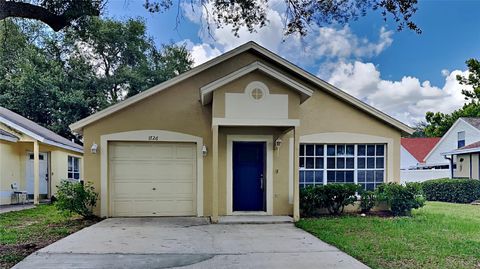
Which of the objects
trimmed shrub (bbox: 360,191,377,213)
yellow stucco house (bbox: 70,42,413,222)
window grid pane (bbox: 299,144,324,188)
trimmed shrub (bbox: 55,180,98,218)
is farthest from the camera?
window grid pane (bbox: 299,144,324,188)

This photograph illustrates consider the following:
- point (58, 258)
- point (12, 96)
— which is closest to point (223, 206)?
point (58, 258)

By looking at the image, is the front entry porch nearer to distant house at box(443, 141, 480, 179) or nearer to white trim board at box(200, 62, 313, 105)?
white trim board at box(200, 62, 313, 105)

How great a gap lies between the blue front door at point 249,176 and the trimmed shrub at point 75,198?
14.1ft

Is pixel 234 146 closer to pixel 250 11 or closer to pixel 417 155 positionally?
pixel 250 11

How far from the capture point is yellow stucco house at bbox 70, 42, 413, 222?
11.3 meters

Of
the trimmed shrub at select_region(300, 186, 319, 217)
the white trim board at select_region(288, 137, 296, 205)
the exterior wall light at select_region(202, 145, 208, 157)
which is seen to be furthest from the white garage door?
the trimmed shrub at select_region(300, 186, 319, 217)

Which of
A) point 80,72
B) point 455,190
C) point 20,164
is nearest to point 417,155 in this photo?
point 455,190

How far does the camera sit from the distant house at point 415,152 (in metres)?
33.2

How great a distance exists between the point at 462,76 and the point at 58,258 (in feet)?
110

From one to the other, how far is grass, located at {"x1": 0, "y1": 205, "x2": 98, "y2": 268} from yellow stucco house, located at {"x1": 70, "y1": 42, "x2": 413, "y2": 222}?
1299 millimetres

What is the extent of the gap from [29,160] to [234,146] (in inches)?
398

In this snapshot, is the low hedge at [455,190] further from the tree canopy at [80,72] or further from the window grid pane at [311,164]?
the tree canopy at [80,72]

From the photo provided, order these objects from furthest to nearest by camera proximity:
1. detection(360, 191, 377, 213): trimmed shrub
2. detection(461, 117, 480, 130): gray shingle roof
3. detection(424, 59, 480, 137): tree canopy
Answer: detection(424, 59, 480, 137): tree canopy, detection(461, 117, 480, 130): gray shingle roof, detection(360, 191, 377, 213): trimmed shrub

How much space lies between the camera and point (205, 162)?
38.4 feet
